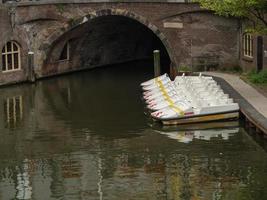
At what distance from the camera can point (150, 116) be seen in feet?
88.0

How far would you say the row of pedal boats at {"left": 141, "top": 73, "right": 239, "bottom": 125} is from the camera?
25109mm

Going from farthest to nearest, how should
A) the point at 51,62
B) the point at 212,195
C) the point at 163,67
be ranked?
the point at 163,67, the point at 51,62, the point at 212,195

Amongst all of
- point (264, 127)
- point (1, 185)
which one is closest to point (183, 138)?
point (264, 127)

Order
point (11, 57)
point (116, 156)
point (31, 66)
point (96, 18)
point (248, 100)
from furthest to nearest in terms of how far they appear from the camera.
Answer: point (96, 18)
point (31, 66)
point (11, 57)
point (248, 100)
point (116, 156)

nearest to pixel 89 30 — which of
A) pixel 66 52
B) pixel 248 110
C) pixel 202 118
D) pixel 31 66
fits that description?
pixel 66 52

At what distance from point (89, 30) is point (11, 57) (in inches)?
232

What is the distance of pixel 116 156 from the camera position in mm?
21172

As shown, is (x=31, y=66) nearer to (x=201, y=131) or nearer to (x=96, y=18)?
(x=96, y=18)

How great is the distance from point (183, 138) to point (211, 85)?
5.54 meters

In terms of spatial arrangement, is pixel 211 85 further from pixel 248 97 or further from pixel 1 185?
pixel 1 185

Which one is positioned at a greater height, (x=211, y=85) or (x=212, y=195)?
(x=211, y=85)

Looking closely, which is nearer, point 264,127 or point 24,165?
point 24,165

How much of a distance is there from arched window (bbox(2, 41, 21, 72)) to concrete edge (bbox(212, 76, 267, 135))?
12.4m

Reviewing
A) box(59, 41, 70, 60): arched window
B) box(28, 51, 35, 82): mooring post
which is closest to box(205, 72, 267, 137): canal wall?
box(28, 51, 35, 82): mooring post
